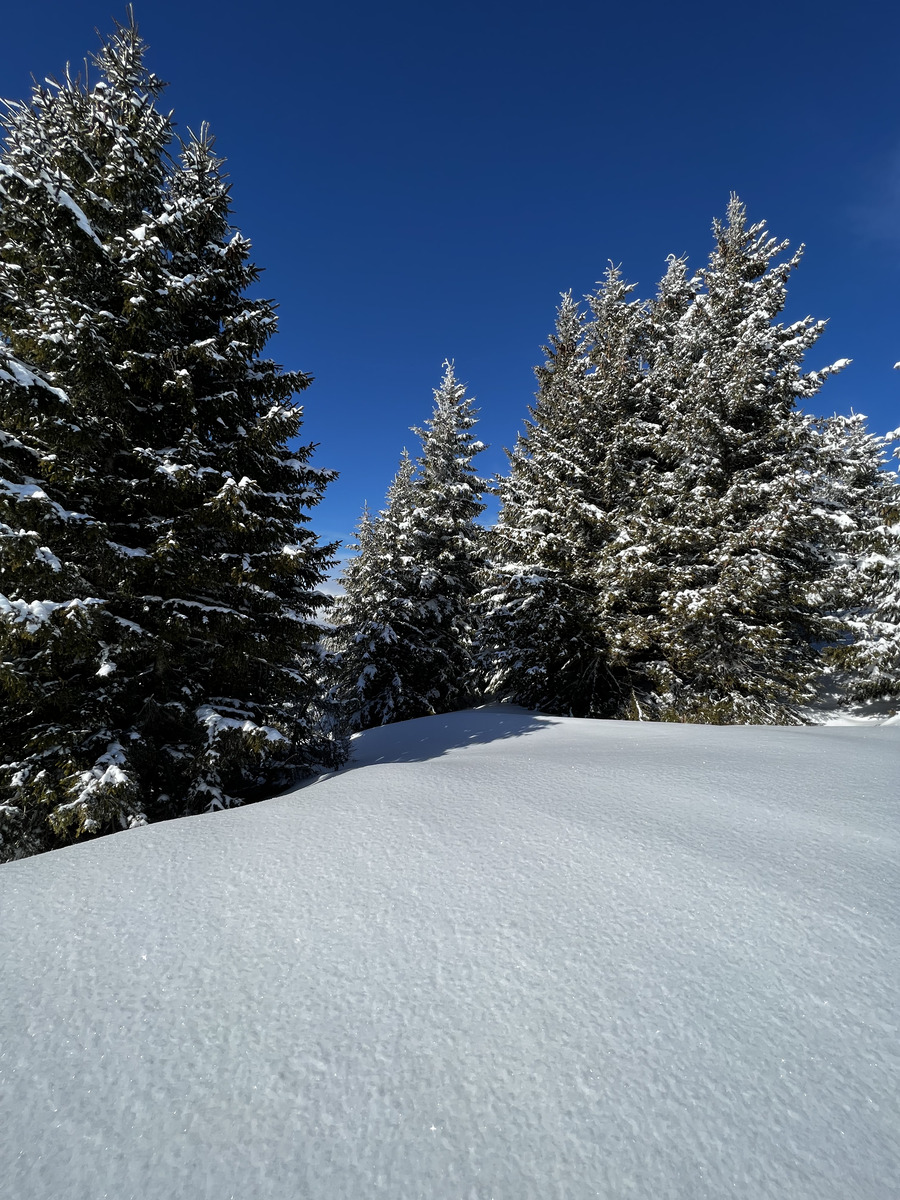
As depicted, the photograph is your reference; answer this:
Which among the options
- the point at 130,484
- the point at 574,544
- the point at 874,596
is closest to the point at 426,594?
the point at 574,544

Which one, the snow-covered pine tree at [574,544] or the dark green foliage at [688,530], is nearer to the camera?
the dark green foliage at [688,530]

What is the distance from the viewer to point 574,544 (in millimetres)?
11477

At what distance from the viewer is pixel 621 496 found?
12.0 m

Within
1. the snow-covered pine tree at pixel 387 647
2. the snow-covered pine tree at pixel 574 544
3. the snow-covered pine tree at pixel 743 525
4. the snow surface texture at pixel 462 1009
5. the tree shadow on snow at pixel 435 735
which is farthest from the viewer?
the snow-covered pine tree at pixel 387 647

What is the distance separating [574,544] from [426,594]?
5493mm

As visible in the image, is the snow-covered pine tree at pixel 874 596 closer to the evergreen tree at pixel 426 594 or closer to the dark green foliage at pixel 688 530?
the dark green foliage at pixel 688 530

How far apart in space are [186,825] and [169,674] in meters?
3.12

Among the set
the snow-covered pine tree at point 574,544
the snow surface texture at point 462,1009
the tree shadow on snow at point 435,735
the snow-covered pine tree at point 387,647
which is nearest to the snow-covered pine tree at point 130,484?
the tree shadow on snow at point 435,735

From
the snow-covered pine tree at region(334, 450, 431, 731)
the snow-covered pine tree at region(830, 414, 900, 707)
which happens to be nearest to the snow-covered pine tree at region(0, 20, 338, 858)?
the snow-covered pine tree at region(334, 450, 431, 731)

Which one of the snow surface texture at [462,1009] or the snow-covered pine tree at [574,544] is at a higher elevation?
the snow-covered pine tree at [574,544]

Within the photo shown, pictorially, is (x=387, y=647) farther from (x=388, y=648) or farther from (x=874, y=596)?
(x=874, y=596)

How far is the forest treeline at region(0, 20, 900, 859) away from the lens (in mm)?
4824

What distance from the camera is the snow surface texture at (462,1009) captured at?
4.07ft

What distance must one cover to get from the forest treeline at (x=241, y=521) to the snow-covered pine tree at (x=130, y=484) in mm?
34
